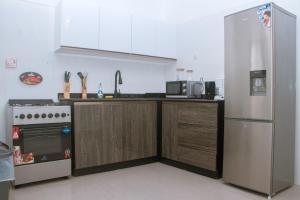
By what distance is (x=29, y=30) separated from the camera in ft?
11.2

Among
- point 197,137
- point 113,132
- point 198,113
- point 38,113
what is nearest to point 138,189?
point 113,132

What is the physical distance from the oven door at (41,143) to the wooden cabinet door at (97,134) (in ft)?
0.52

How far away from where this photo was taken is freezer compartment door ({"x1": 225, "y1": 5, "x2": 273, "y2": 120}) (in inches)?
106

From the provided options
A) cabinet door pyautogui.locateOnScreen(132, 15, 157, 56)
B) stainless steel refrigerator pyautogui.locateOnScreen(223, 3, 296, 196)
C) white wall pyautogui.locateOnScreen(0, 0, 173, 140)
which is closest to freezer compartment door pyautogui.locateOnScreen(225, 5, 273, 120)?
stainless steel refrigerator pyautogui.locateOnScreen(223, 3, 296, 196)

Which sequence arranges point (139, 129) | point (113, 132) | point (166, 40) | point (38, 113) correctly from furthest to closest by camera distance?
point (166, 40)
point (139, 129)
point (113, 132)
point (38, 113)

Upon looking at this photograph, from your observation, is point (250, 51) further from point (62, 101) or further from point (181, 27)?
point (62, 101)

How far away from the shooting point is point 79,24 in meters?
3.43

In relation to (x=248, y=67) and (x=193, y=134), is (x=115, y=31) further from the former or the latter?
(x=248, y=67)

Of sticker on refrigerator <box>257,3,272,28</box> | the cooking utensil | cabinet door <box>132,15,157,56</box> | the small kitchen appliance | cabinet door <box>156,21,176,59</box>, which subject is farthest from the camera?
cabinet door <box>156,21,176,59</box>

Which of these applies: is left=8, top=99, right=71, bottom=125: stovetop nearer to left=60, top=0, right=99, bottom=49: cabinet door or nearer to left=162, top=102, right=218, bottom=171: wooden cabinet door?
left=60, top=0, right=99, bottom=49: cabinet door

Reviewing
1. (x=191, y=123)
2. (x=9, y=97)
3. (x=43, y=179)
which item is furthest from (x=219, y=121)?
(x=9, y=97)

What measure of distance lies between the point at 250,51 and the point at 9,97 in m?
2.86

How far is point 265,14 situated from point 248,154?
145 cm

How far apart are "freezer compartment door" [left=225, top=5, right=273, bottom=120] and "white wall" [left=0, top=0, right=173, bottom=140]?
1860 mm
